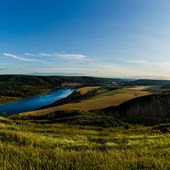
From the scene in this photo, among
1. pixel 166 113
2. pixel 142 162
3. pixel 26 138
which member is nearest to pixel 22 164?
pixel 142 162

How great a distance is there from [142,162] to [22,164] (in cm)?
309

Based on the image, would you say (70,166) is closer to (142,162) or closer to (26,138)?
(142,162)

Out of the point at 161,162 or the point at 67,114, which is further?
the point at 67,114

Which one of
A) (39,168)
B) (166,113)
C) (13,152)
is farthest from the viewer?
(166,113)

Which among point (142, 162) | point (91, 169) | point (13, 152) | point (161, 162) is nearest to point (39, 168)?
point (91, 169)

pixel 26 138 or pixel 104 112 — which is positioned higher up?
pixel 26 138

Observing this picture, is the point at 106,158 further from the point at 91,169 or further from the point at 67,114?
the point at 67,114

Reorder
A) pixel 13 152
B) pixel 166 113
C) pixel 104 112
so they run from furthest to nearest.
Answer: pixel 104 112, pixel 166 113, pixel 13 152

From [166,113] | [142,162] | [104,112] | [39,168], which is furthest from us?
[104,112]

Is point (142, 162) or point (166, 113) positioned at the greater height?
point (142, 162)

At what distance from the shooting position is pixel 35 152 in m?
7.66

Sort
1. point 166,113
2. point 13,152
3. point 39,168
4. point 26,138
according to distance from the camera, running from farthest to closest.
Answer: point 166,113 → point 26,138 → point 13,152 → point 39,168

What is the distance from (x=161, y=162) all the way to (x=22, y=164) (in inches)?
142

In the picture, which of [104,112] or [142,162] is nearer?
[142,162]
